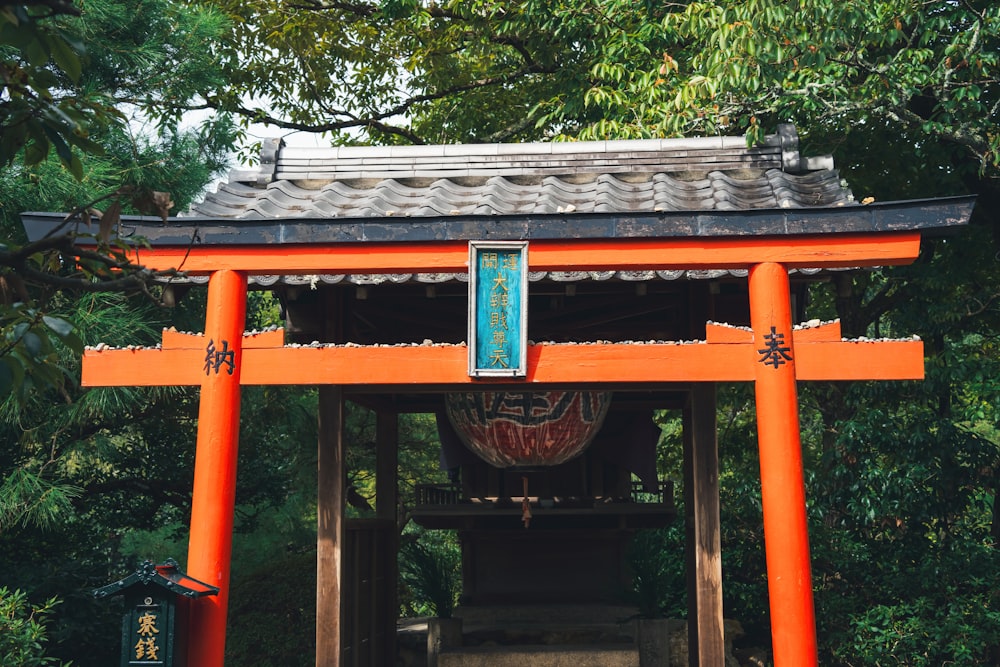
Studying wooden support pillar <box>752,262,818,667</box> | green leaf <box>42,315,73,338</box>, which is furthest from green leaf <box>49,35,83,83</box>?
wooden support pillar <box>752,262,818,667</box>

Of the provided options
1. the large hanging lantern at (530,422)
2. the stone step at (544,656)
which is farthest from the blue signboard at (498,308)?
the stone step at (544,656)

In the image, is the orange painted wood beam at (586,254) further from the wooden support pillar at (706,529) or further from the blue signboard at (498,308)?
the wooden support pillar at (706,529)

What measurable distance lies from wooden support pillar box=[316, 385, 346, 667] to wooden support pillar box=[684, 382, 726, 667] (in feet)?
9.16

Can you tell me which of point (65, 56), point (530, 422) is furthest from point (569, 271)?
point (65, 56)

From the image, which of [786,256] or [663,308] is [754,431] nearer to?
[663,308]

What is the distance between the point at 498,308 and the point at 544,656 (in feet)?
14.7

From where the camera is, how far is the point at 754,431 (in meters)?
16.8

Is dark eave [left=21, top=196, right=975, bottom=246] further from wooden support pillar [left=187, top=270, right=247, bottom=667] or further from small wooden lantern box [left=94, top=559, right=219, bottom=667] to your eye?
small wooden lantern box [left=94, top=559, right=219, bottom=667]

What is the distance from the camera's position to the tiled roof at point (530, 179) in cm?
714

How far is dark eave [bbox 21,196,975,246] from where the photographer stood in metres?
6.25

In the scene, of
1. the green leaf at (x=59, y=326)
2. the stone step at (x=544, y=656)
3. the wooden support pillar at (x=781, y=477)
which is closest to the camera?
the green leaf at (x=59, y=326)

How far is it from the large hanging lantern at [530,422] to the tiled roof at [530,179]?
1.79 meters

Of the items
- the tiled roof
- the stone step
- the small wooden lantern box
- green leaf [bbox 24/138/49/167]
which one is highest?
the tiled roof

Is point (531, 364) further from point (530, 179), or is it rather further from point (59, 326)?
point (59, 326)
